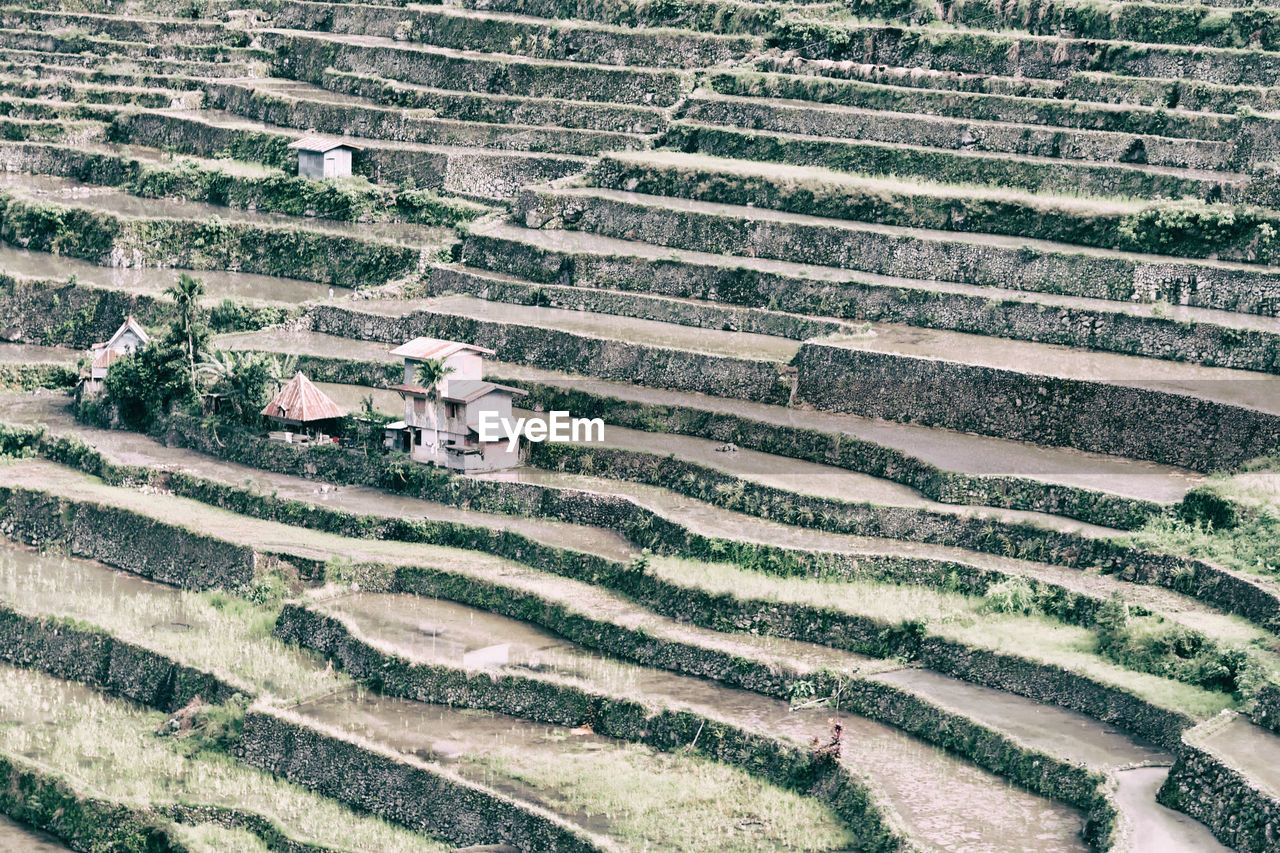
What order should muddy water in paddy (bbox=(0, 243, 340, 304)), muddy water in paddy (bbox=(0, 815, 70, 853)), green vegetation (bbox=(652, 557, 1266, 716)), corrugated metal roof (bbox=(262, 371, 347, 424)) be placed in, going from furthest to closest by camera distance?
1. muddy water in paddy (bbox=(0, 243, 340, 304))
2. corrugated metal roof (bbox=(262, 371, 347, 424))
3. muddy water in paddy (bbox=(0, 815, 70, 853))
4. green vegetation (bbox=(652, 557, 1266, 716))

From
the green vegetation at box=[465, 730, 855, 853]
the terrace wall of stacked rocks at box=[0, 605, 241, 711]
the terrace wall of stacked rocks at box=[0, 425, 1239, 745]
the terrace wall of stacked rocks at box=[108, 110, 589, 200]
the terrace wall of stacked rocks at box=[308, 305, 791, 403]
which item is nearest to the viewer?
the green vegetation at box=[465, 730, 855, 853]

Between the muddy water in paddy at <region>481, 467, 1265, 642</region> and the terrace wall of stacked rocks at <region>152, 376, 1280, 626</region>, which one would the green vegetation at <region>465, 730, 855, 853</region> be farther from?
the muddy water in paddy at <region>481, 467, 1265, 642</region>

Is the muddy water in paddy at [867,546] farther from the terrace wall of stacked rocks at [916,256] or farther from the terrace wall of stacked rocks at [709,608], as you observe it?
the terrace wall of stacked rocks at [916,256]

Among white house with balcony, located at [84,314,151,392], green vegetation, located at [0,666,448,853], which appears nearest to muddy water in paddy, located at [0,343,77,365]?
white house with balcony, located at [84,314,151,392]

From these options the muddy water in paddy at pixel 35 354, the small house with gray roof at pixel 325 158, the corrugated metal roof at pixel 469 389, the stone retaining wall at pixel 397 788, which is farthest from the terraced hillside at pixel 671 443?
the corrugated metal roof at pixel 469 389

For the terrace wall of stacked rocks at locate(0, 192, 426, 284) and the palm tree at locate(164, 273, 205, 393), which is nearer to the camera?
the palm tree at locate(164, 273, 205, 393)
